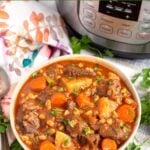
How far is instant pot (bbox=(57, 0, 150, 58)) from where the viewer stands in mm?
750

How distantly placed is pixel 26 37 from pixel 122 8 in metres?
0.19

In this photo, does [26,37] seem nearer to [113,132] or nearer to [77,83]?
[77,83]

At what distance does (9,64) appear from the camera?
32.8 inches

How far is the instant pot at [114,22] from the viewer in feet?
2.46

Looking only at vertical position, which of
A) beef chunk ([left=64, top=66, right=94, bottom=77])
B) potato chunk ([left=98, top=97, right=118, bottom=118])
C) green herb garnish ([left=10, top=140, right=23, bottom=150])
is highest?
beef chunk ([left=64, top=66, right=94, bottom=77])

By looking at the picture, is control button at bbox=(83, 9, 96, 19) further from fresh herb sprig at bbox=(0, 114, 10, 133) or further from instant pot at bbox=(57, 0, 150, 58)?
fresh herb sprig at bbox=(0, 114, 10, 133)

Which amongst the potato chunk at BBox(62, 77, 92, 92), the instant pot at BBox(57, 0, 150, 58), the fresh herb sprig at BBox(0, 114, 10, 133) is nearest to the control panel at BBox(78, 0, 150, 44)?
the instant pot at BBox(57, 0, 150, 58)

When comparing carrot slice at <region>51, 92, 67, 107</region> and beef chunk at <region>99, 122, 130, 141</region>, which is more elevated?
carrot slice at <region>51, 92, 67, 107</region>

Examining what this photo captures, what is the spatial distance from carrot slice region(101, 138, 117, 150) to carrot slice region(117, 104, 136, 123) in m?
0.04

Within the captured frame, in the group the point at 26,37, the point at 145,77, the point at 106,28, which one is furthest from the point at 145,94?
the point at 26,37

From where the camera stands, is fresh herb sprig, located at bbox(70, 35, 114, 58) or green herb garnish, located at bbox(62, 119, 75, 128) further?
fresh herb sprig, located at bbox(70, 35, 114, 58)

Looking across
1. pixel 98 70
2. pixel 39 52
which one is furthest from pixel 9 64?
pixel 98 70

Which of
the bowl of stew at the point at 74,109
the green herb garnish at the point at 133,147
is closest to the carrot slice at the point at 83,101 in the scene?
the bowl of stew at the point at 74,109

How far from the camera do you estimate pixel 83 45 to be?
865mm
